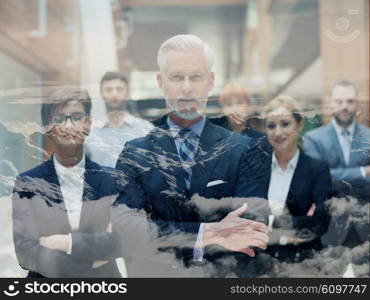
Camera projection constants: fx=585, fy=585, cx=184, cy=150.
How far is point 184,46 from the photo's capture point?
2.43 metres

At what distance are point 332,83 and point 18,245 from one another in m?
1.51

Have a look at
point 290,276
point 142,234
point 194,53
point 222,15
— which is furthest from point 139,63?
point 290,276

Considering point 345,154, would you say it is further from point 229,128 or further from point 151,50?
point 151,50

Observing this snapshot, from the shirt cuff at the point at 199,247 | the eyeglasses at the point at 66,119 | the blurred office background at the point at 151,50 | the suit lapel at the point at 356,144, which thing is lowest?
the shirt cuff at the point at 199,247

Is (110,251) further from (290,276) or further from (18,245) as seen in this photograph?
(290,276)

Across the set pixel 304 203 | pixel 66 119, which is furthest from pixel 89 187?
pixel 304 203

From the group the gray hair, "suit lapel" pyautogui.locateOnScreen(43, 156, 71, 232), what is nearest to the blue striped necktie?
the gray hair

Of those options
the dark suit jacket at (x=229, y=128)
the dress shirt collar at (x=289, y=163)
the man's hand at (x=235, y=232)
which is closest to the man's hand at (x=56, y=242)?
the man's hand at (x=235, y=232)

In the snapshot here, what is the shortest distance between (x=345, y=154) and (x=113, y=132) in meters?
0.99

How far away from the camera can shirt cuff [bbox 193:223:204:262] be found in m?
2.40

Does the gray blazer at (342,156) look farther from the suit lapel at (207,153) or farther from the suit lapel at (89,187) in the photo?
the suit lapel at (89,187)

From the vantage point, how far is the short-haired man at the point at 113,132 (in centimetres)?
243

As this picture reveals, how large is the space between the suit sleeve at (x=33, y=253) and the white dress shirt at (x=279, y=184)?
0.81 m

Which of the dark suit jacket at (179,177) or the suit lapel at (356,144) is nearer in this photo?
the dark suit jacket at (179,177)
